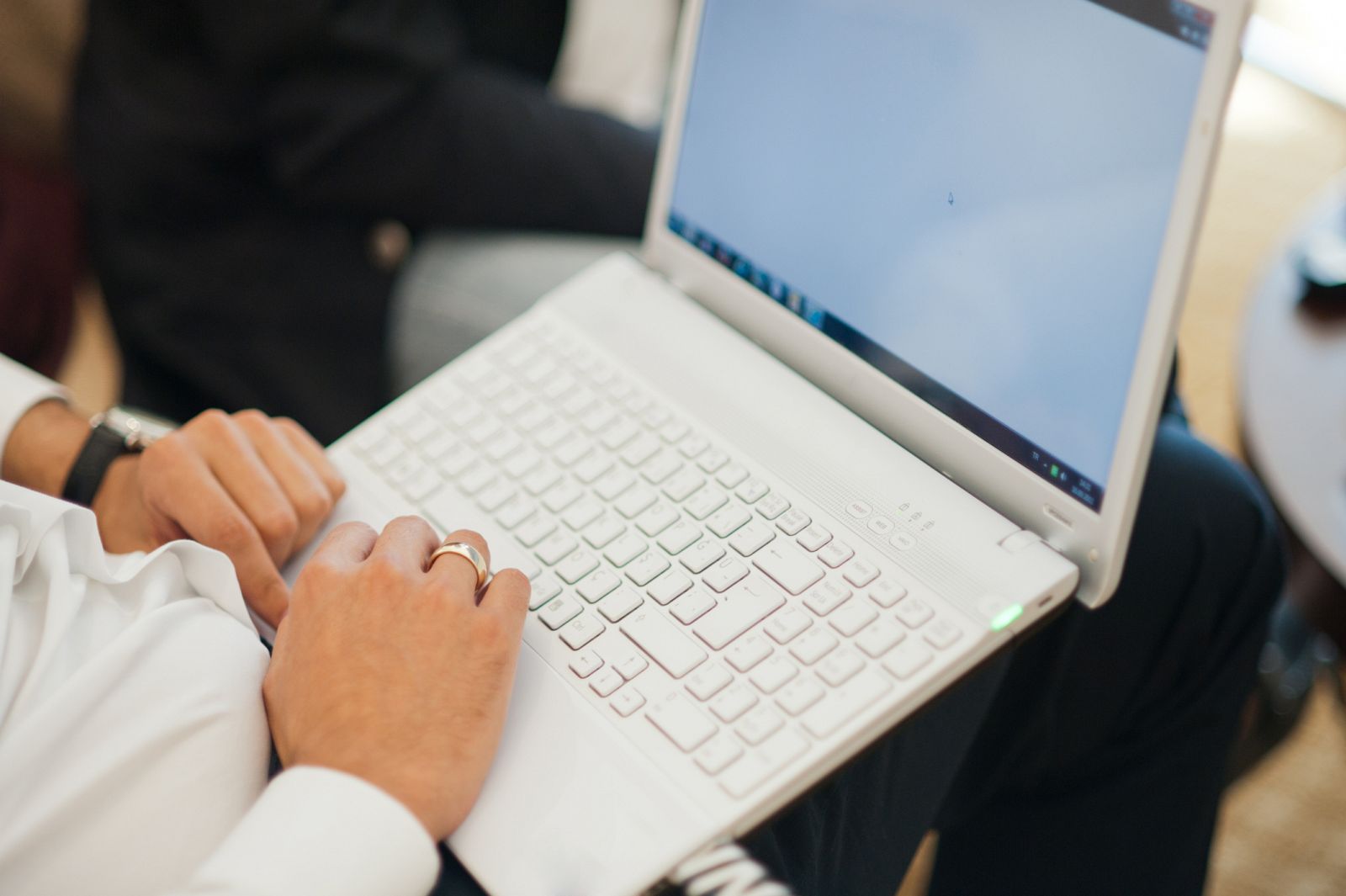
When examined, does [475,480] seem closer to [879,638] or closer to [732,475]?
[732,475]

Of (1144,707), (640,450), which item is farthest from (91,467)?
(1144,707)

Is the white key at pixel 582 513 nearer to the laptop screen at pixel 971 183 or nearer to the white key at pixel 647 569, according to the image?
the white key at pixel 647 569

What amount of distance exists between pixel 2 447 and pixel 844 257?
1.96ft

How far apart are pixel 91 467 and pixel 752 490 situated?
18.0 inches

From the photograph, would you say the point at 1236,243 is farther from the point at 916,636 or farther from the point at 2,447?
the point at 2,447

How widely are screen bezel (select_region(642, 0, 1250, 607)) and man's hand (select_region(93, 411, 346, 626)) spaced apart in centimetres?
28

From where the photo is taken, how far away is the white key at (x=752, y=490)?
A: 595 millimetres

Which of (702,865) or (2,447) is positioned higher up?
(702,865)

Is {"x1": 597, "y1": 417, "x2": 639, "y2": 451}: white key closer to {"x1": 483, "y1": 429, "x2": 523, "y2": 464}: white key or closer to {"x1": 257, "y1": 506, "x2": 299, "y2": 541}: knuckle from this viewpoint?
{"x1": 483, "y1": 429, "x2": 523, "y2": 464}: white key

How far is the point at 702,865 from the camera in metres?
0.44

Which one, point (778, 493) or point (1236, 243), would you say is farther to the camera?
point (1236, 243)

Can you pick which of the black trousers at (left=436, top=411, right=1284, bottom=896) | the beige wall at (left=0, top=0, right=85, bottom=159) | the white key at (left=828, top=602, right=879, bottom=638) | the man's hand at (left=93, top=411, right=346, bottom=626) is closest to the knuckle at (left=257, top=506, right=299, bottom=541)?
the man's hand at (left=93, top=411, right=346, bottom=626)

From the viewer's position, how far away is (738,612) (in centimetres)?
54

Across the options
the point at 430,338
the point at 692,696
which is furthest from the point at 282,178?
the point at 692,696
